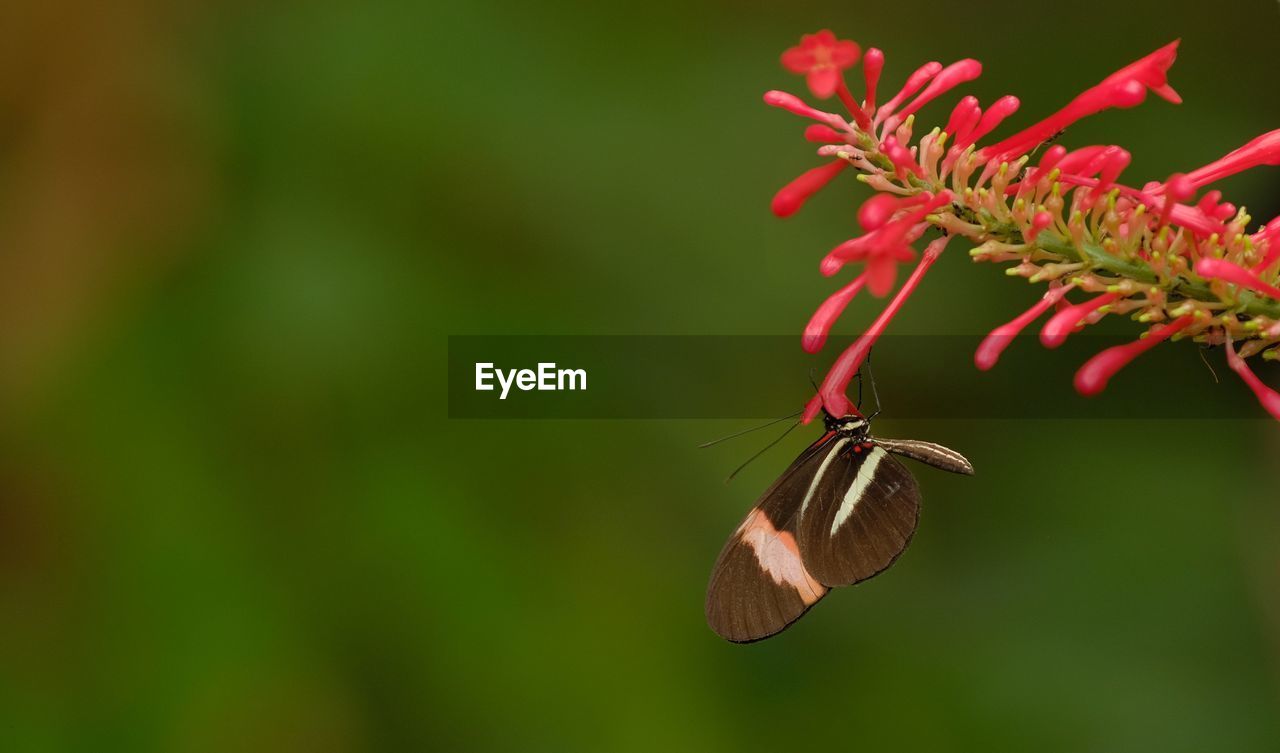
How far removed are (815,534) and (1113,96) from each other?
789mm

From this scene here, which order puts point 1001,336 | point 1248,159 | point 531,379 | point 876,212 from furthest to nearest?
point 531,379, point 1248,159, point 1001,336, point 876,212

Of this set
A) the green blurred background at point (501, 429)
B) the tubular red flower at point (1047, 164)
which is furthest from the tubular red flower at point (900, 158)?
the green blurred background at point (501, 429)

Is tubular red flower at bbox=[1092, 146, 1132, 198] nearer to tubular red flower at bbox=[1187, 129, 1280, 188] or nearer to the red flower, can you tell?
tubular red flower at bbox=[1187, 129, 1280, 188]

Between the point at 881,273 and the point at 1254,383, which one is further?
the point at 1254,383

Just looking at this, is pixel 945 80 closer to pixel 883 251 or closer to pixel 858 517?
pixel 883 251

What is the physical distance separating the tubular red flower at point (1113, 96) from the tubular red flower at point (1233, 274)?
6.3 inches

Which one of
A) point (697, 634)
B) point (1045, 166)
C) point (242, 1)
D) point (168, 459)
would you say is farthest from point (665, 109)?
point (1045, 166)

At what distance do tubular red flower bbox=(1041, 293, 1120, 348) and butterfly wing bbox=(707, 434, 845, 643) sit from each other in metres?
0.66

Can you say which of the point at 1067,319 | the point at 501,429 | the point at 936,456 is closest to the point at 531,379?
the point at 501,429

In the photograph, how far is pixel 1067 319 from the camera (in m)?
1.04

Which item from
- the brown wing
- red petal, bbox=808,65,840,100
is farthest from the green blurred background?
red petal, bbox=808,65,840,100

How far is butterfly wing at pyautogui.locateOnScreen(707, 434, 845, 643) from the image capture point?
1.62 metres

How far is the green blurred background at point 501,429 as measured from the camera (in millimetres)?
2502

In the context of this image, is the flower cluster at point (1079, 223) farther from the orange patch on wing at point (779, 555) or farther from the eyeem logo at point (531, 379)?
the eyeem logo at point (531, 379)
